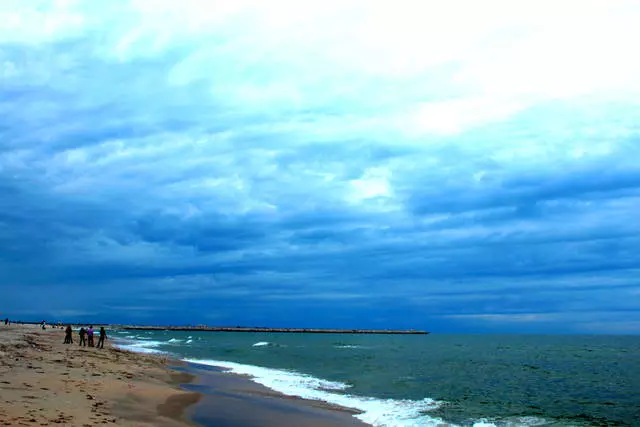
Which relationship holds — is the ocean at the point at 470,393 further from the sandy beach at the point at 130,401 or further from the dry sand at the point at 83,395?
the dry sand at the point at 83,395

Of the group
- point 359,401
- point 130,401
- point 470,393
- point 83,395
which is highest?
point 83,395

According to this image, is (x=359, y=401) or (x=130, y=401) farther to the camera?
(x=359, y=401)

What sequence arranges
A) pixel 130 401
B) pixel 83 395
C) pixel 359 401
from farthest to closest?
pixel 359 401, pixel 130 401, pixel 83 395

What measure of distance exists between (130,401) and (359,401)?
11.0 m

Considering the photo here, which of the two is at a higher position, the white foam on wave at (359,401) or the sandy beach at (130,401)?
the sandy beach at (130,401)

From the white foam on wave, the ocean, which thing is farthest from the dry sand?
the ocean

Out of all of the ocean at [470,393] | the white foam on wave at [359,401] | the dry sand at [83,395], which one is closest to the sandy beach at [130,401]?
the dry sand at [83,395]

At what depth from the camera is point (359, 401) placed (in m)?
25.2

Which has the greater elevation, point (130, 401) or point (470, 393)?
point (130, 401)

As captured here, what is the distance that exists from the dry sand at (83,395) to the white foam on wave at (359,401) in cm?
617

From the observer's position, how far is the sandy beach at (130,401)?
561 inches

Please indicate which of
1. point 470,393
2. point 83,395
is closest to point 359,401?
point 470,393

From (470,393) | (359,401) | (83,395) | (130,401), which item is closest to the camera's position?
(83,395)

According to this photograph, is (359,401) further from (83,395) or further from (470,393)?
(83,395)
